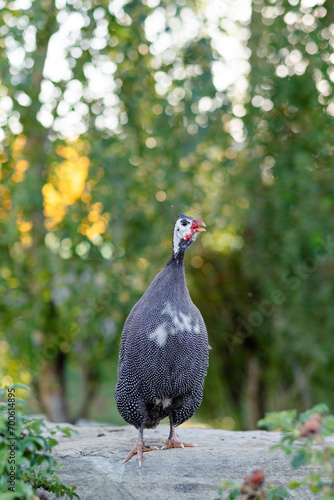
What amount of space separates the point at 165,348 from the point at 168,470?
573 mm

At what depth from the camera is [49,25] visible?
21.0ft

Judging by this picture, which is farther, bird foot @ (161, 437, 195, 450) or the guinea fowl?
bird foot @ (161, 437, 195, 450)

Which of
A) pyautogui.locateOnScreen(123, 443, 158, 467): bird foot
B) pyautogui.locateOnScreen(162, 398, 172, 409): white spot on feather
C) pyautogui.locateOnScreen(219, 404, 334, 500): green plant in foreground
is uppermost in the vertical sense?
pyautogui.locateOnScreen(219, 404, 334, 500): green plant in foreground

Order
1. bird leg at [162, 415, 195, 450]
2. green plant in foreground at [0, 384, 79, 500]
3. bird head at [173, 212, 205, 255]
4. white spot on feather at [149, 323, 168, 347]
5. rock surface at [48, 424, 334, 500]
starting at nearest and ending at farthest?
green plant in foreground at [0, 384, 79, 500]
rock surface at [48, 424, 334, 500]
white spot on feather at [149, 323, 168, 347]
bird head at [173, 212, 205, 255]
bird leg at [162, 415, 195, 450]

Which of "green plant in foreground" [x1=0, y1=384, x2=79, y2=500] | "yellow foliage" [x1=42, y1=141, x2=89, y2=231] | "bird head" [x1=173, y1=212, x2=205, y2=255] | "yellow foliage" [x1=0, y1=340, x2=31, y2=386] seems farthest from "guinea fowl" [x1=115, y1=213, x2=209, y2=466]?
"yellow foliage" [x1=0, y1=340, x2=31, y2=386]

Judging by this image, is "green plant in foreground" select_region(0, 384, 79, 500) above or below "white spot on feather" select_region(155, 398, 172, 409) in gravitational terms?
above

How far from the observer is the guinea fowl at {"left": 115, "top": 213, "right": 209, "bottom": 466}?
3.55 meters

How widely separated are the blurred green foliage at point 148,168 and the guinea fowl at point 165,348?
2.41m

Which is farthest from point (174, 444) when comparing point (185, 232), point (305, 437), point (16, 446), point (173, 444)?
point (305, 437)

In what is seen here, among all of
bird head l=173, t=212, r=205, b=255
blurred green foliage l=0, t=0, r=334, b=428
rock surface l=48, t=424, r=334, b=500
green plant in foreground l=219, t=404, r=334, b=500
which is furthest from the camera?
blurred green foliage l=0, t=0, r=334, b=428

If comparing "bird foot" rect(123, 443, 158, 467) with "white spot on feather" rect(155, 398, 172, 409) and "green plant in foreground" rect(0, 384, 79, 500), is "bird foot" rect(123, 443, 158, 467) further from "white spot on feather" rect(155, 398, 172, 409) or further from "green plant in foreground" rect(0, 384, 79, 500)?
"green plant in foreground" rect(0, 384, 79, 500)

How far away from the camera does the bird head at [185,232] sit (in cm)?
365

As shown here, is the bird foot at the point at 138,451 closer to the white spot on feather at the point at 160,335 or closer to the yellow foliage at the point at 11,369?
the white spot on feather at the point at 160,335

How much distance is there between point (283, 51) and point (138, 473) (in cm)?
431
